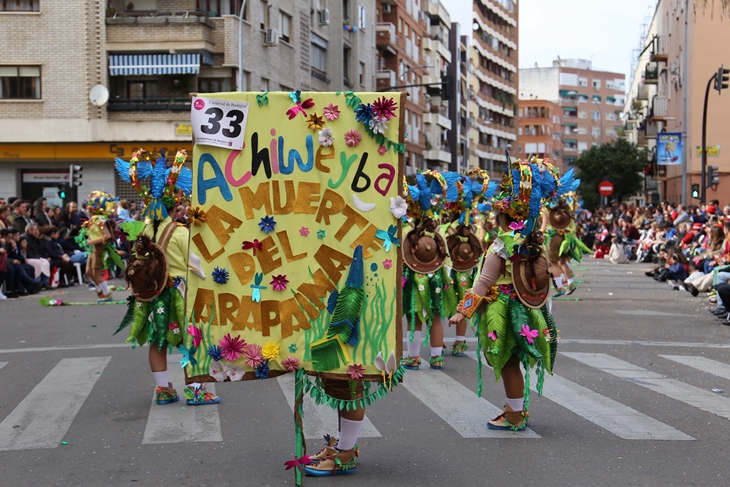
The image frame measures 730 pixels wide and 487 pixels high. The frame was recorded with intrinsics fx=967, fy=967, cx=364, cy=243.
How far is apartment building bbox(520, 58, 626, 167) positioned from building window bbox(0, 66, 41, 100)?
114 metres

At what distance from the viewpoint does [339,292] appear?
18.8ft

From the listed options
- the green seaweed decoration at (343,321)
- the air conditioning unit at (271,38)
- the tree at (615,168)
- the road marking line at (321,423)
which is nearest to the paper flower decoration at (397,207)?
the green seaweed decoration at (343,321)

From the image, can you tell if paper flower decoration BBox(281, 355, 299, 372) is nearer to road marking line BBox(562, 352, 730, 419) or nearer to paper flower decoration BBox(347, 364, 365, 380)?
paper flower decoration BBox(347, 364, 365, 380)

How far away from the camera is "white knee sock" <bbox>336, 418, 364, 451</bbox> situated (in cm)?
607

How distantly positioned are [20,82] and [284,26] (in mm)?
12151

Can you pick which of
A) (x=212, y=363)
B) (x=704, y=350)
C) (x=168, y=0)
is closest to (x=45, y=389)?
(x=212, y=363)

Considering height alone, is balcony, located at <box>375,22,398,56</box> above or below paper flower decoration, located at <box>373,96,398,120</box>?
above

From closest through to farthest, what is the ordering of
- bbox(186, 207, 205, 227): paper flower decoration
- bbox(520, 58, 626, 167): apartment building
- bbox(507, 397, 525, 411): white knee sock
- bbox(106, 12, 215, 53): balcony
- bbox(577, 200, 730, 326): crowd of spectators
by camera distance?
bbox(186, 207, 205, 227): paper flower decoration
bbox(507, 397, 525, 411): white knee sock
bbox(577, 200, 730, 326): crowd of spectators
bbox(106, 12, 215, 53): balcony
bbox(520, 58, 626, 167): apartment building

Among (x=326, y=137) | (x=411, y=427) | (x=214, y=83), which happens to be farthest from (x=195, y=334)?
(x=214, y=83)

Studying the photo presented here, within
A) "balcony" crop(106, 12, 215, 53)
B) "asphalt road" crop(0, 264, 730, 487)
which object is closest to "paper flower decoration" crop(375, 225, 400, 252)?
"asphalt road" crop(0, 264, 730, 487)

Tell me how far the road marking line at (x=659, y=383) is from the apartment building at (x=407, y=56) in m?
45.6

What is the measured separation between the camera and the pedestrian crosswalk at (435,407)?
290 inches

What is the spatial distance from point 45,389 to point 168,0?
30.0m

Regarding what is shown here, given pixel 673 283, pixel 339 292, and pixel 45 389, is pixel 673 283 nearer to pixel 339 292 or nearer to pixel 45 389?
pixel 45 389
